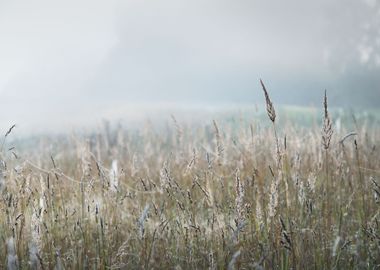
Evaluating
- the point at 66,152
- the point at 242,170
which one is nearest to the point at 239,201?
the point at 242,170

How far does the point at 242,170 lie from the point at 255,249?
1.78 meters

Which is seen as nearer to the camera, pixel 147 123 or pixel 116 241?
pixel 116 241

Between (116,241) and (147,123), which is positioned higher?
(147,123)

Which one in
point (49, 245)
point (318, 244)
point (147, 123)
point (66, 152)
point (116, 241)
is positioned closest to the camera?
point (318, 244)

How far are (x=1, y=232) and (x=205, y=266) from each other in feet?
4.00

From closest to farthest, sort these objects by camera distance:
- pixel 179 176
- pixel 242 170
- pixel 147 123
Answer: pixel 242 170, pixel 179 176, pixel 147 123

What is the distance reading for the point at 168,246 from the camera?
108 inches

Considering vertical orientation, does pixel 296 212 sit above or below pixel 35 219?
below

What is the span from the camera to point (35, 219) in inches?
74.5

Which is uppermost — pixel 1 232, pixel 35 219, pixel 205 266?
pixel 35 219

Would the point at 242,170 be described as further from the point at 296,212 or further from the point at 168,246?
the point at 168,246

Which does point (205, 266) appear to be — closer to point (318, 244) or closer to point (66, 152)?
point (318, 244)

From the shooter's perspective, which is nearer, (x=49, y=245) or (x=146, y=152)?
(x=49, y=245)

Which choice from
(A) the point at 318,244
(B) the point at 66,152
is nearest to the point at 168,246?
(A) the point at 318,244
